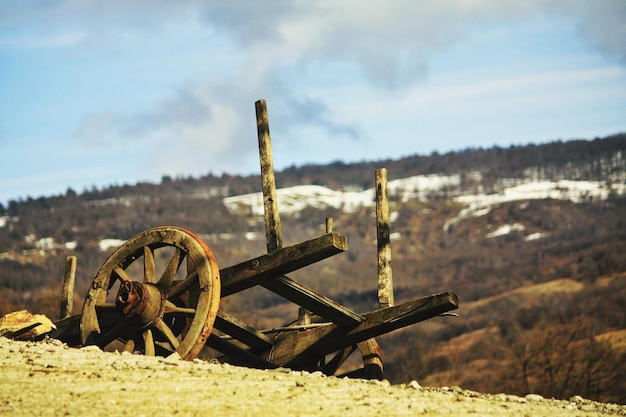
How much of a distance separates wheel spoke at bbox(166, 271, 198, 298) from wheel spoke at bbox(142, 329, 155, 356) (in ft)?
1.38

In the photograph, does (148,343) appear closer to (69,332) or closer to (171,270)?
(171,270)

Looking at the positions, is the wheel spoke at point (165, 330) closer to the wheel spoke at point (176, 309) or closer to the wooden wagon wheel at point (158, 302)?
the wooden wagon wheel at point (158, 302)

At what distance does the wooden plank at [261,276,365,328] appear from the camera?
31.9ft

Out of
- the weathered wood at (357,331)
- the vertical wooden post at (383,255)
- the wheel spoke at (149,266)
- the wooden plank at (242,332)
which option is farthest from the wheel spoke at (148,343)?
the vertical wooden post at (383,255)

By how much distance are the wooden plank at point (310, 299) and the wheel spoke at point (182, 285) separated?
0.68 meters

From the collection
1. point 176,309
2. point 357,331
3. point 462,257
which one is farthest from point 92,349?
point 462,257

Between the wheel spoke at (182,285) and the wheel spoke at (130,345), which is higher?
the wheel spoke at (182,285)

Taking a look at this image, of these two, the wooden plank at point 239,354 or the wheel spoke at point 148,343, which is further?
the wooden plank at point 239,354

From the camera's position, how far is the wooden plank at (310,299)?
9.73 metres

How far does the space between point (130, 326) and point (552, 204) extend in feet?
532

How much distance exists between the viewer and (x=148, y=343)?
9922 millimetres

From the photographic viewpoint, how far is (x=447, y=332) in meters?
90.0

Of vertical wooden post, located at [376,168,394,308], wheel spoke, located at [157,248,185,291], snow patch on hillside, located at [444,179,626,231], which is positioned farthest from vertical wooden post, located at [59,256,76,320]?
snow patch on hillside, located at [444,179,626,231]

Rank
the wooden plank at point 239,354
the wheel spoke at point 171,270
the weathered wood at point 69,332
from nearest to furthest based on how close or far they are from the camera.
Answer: the wheel spoke at point 171,270 < the weathered wood at point 69,332 < the wooden plank at point 239,354
